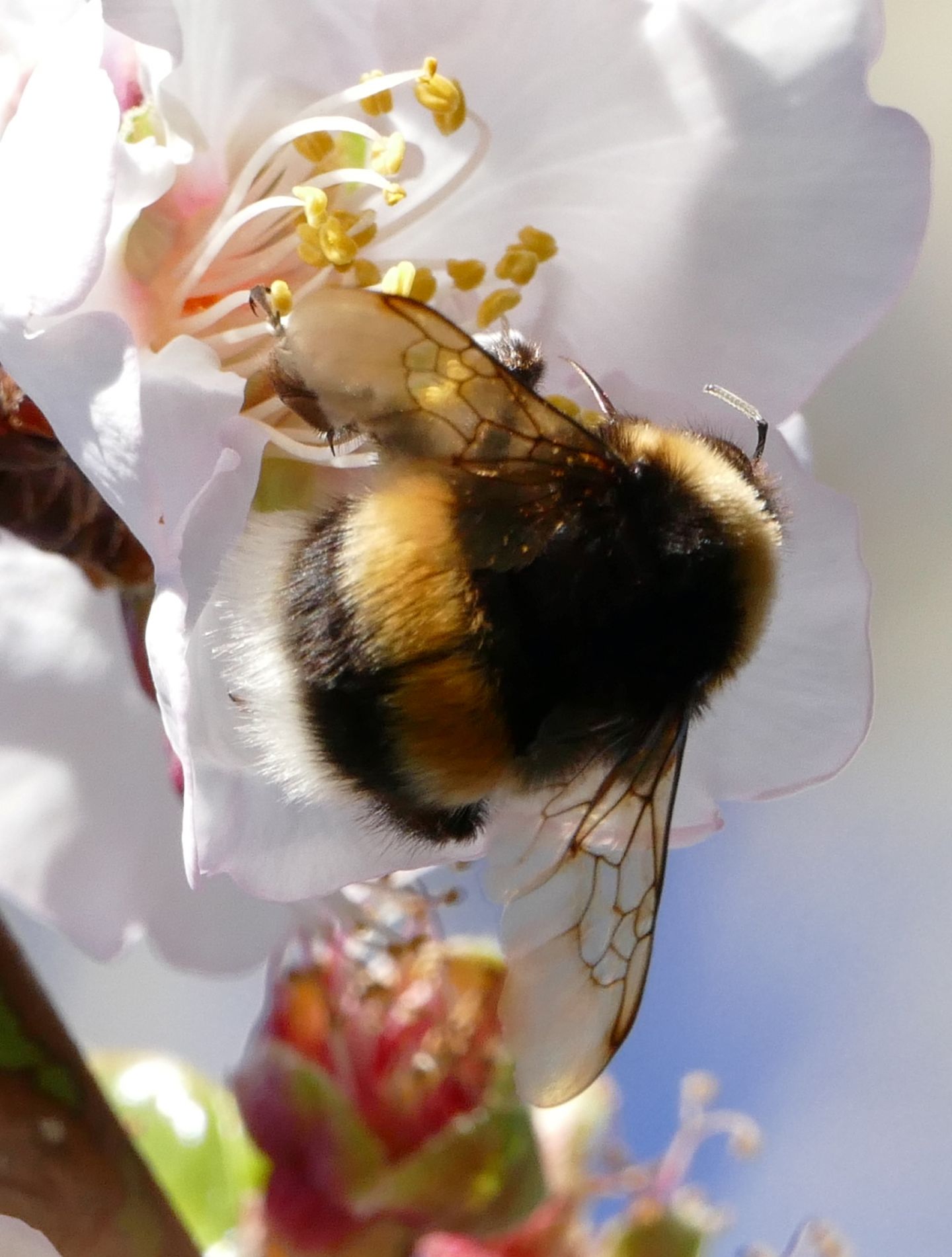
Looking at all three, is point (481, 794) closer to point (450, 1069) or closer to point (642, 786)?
point (642, 786)

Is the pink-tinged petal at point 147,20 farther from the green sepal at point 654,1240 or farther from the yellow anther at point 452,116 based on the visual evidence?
the green sepal at point 654,1240

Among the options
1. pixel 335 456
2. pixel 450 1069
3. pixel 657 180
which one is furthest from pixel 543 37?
pixel 450 1069

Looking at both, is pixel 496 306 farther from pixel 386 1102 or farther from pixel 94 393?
pixel 386 1102

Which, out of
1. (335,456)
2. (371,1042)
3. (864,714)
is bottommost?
(371,1042)

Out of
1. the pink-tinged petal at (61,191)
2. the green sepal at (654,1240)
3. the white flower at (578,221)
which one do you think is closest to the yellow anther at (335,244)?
the white flower at (578,221)

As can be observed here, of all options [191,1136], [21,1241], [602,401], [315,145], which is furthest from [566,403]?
[191,1136]

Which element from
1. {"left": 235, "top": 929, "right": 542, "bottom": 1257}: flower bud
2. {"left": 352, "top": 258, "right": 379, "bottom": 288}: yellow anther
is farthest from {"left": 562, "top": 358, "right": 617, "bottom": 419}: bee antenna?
{"left": 235, "top": 929, "right": 542, "bottom": 1257}: flower bud

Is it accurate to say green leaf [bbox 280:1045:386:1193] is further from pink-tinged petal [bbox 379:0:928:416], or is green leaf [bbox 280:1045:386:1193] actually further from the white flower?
pink-tinged petal [bbox 379:0:928:416]

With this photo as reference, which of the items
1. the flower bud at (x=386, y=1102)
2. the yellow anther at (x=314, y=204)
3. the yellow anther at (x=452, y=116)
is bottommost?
the flower bud at (x=386, y=1102)
